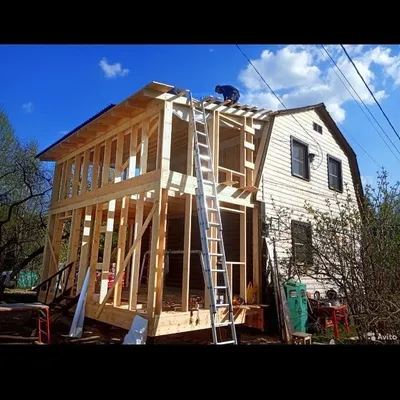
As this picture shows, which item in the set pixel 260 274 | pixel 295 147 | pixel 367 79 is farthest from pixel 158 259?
pixel 295 147

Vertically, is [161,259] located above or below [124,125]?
below

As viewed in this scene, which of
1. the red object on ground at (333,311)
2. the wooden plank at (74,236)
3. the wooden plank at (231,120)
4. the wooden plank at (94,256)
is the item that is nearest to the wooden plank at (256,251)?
the red object on ground at (333,311)

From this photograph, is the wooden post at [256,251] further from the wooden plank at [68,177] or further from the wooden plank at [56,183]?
the wooden plank at [56,183]

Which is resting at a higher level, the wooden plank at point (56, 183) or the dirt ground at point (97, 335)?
the wooden plank at point (56, 183)

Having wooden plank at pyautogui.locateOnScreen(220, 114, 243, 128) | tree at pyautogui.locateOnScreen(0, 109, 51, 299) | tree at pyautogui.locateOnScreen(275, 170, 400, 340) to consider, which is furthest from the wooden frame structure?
tree at pyautogui.locateOnScreen(0, 109, 51, 299)

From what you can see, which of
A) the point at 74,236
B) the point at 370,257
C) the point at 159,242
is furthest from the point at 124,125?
the point at 370,257

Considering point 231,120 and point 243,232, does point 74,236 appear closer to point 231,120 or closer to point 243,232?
point 243,232

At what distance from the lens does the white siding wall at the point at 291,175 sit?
8.52m

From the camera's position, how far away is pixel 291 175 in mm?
9562

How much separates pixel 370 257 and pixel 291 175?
191 inches

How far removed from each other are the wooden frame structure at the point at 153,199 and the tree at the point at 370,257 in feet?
6.91

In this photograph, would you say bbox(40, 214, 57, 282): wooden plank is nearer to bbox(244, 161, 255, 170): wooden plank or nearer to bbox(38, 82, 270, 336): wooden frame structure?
bbox(38, 82, 270, 336): wooden frame structure
